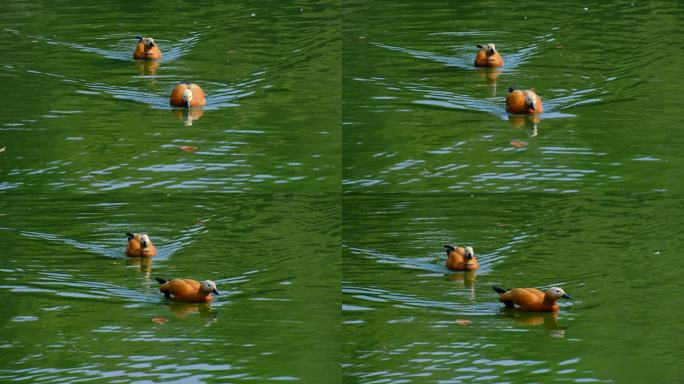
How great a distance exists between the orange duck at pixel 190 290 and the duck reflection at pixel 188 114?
4918 mm

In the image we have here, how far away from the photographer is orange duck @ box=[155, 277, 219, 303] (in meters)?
22.8

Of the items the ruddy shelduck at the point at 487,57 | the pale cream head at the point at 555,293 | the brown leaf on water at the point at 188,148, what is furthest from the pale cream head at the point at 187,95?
the pale cream head at the point at 555,293

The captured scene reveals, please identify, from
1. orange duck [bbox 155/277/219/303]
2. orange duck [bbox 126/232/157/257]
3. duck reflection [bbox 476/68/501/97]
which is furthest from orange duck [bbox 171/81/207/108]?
orange duck [bbox 155/277/219/303]

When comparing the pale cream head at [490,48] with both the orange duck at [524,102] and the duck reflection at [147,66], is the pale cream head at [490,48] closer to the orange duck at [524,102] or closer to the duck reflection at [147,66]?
the orange duck at [524,102]

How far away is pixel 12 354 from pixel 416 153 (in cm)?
738

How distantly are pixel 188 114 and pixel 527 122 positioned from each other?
505 centimetres

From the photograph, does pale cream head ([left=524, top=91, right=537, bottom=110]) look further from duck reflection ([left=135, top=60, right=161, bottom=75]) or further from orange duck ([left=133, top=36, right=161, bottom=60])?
orange duck ([left=133, top=36, right=161, bottom=60])

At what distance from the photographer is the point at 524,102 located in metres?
27.4

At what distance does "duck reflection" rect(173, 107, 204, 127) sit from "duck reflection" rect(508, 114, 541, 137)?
4.63 meters

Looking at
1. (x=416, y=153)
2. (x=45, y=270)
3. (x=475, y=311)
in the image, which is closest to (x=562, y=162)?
(x=416, y=153)

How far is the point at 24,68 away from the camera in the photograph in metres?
30.0

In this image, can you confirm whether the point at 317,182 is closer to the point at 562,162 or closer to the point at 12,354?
the point at 562,162

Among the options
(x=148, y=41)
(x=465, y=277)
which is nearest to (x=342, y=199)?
(x=465, y=277)

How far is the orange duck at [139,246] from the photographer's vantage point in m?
24.2
